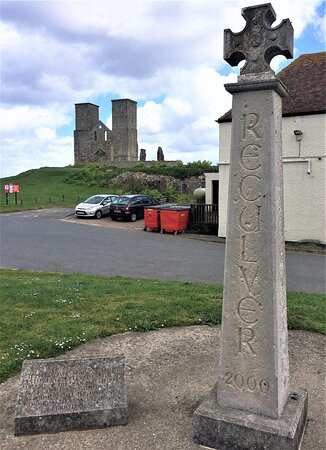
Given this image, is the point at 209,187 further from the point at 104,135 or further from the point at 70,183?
the point at 104,135

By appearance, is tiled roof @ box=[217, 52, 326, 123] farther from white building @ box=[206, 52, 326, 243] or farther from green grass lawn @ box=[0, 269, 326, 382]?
green grass lawn @ box=[0, 269, 326, 382]

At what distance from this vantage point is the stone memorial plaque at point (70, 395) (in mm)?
4031

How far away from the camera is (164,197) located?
35500 mm

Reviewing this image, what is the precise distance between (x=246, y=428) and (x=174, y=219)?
18175 millimetres

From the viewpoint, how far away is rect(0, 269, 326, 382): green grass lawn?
20.1 ft

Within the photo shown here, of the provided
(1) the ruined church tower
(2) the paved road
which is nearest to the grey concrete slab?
(2) the paved road

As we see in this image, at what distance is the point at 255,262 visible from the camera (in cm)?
374

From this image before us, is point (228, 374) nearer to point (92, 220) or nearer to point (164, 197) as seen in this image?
point (92, 220)

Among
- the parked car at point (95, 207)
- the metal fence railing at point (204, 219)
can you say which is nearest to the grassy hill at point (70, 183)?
the parked car at point (95, 207)

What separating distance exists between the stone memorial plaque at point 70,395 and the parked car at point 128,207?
22385mm

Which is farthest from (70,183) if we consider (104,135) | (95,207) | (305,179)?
(305,179)

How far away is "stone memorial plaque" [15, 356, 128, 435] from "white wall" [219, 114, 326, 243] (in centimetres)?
1510

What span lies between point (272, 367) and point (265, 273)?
81 centimetres

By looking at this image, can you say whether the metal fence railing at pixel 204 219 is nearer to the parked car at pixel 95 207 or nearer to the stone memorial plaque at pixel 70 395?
the parked car at pixel 95 207
